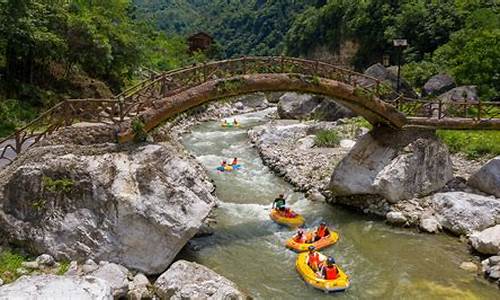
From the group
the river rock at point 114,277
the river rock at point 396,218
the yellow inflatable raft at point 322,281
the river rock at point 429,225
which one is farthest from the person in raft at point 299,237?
the river rock at point 114,277

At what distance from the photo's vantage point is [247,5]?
461 ft

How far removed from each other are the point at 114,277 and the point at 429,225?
12.3 m

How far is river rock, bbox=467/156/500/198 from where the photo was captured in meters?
19.9

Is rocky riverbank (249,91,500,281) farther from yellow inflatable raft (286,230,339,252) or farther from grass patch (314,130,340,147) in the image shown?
grass patch (314,130,340,147)

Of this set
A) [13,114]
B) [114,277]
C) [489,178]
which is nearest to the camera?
[114,277]

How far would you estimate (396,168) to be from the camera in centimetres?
2034

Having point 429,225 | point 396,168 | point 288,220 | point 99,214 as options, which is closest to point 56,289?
point 99,214

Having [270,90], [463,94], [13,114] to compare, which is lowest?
[463,94]

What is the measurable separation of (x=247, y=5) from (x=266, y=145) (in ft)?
380

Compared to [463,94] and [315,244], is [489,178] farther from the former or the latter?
[463,94]

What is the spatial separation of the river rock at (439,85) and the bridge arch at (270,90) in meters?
17.0

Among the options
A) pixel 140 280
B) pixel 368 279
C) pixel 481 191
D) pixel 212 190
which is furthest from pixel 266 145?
pixel 140 280

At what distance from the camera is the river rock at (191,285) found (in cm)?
1233

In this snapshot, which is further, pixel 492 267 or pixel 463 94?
pixel 463 94
